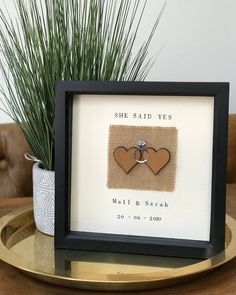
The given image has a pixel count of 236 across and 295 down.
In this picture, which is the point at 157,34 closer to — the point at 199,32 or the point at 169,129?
the point at 199,32

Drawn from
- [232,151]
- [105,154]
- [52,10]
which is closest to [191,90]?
[105,154]

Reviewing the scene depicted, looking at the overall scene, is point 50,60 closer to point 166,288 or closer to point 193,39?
point 166,288

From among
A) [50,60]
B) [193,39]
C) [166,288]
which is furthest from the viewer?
[193,39]

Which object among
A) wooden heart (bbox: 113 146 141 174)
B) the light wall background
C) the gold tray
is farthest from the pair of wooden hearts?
the light wall background

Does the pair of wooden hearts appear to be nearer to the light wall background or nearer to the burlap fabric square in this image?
the burlap fabric square

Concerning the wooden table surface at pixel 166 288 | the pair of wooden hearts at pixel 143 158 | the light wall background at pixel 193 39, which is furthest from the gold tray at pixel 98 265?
the light wall background at pixel 193 39

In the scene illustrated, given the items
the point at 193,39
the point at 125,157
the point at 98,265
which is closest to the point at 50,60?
the point at 125,157
